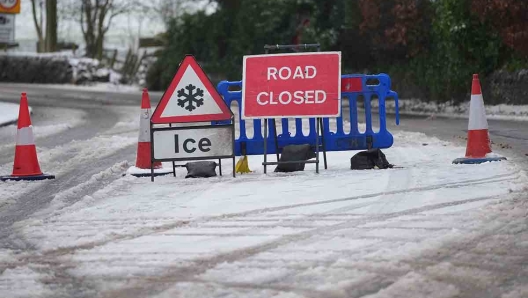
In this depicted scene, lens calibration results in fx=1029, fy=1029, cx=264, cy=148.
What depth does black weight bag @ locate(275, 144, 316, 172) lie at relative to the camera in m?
10.5

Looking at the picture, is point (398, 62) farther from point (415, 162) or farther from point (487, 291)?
point (487, 291)

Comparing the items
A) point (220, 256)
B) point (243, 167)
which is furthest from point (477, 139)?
point (220, 256)

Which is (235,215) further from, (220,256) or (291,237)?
(220,256)

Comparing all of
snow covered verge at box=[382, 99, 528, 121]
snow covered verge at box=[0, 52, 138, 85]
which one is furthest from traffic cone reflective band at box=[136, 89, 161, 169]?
snow covered verge at box=[0, 52, 138, 85]

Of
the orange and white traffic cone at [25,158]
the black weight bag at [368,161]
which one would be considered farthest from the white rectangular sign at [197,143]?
the orange and white traffic cone at [25,158]

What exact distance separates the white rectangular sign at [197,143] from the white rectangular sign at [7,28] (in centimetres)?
1042

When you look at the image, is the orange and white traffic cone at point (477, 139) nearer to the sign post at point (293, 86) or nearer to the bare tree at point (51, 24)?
the sign post at point (293, 86)

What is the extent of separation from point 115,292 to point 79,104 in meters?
22.9

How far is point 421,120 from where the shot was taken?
20016mm

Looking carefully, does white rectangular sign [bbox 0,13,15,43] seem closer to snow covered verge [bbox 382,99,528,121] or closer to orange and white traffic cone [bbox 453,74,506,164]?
snow covered verge [bbox 382,99,528,121]

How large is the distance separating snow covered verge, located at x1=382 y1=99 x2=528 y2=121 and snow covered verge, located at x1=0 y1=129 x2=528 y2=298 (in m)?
11.2

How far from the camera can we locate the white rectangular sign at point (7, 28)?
19.7 metres

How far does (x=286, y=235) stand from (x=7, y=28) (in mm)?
14285

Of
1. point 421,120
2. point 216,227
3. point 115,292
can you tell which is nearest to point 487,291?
point 115,292
